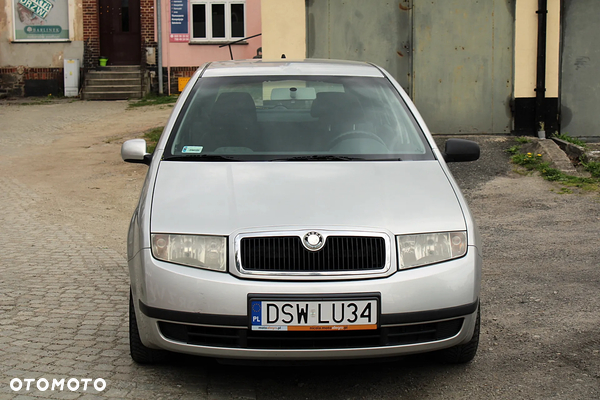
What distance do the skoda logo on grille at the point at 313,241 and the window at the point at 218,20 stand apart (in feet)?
67.9

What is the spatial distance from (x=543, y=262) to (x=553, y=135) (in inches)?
266

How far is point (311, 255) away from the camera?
3607mm

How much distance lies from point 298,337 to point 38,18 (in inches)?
891

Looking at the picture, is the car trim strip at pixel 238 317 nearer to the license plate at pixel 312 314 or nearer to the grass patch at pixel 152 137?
the license plate at pixel 312 314

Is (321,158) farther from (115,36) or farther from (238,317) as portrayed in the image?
(115,36)

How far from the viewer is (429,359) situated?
4344 millimetres

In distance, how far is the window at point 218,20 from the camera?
23578 mm

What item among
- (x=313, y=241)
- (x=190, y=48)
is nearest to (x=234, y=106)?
(x=313, y=241)

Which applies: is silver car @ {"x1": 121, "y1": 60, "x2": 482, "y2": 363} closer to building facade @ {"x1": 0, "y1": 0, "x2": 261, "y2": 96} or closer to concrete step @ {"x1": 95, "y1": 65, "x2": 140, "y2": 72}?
building facade @ {"x1": 0, "y1": 0, "x2": 261, "y2": 96}

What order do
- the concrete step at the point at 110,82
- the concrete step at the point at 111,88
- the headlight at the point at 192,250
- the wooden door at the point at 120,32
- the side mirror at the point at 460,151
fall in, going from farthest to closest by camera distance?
1. the wooden door at the point at 120,32
2. the concrete step at the point at 110,82
3. the concrete step at the point at 111,88
4. the side mirror at the point at 460,151
5. the headlight at the point at 192,250

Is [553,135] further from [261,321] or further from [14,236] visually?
[261,321]

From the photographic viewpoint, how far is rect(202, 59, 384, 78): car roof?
5250 mm

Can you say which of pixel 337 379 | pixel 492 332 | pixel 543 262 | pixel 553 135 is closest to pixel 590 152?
pixel 553 135

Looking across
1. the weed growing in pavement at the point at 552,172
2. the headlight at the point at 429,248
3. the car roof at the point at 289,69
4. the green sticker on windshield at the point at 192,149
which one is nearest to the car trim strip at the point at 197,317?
the headlight at the point at 429,248
